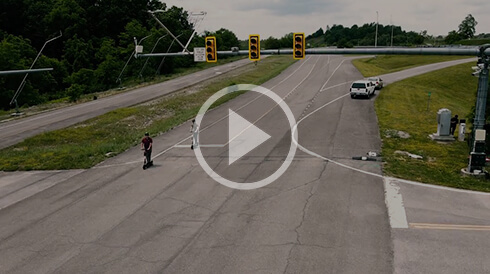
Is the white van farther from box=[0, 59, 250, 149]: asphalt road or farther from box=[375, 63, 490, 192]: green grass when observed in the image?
box=[0, 59, 250, 149]: asphalt road

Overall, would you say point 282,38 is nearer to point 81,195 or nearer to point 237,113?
point 237,113

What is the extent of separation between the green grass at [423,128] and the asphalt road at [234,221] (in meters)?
1.55

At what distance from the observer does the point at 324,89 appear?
48.3 m

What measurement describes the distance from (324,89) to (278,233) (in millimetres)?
38013

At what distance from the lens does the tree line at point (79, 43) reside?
7456 cm

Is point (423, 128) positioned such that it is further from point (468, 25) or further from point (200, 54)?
point (468, 25)

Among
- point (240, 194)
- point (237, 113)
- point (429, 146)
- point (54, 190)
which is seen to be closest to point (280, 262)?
point (240, 194)

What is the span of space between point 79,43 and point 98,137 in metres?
70.7

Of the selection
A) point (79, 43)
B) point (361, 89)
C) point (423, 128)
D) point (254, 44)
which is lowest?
point (423, 128)

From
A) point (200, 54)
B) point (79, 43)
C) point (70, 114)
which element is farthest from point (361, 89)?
point (79, 43)

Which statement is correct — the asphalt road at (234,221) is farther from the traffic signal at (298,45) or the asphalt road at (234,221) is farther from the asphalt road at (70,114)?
the asphalt road at (70,114)

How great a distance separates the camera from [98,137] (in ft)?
101

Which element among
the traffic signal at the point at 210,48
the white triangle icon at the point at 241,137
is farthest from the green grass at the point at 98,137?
the traffic signal at the point at 210,48

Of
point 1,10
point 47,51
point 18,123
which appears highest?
point 1,10
